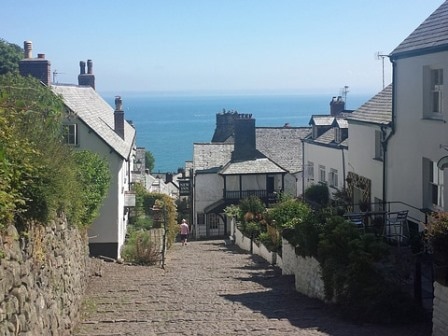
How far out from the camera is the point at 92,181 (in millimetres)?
22297

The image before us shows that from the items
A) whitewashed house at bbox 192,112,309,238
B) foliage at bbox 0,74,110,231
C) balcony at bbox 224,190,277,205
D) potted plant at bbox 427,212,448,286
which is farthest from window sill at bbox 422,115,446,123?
balcony at bbox 224,190,277,205

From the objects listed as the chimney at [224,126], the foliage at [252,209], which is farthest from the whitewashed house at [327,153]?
the chimney at [224,126]

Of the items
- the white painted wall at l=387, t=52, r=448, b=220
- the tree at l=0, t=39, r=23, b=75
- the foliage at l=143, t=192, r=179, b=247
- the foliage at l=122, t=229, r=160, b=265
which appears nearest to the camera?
the white painted wall at l=387, t=52, r=448, b=220

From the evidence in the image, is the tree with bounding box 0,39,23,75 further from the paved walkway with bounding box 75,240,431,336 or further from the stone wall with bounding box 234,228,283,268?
the paved walkway with bounding box 75,240,431,336

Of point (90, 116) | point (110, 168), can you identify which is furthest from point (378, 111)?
point (90, 116)

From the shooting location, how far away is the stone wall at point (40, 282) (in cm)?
859

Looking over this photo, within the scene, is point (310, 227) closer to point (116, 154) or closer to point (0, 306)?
point (0, 306)

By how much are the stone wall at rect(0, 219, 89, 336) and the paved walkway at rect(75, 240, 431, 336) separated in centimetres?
73

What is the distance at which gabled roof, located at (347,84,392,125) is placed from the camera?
23047mm

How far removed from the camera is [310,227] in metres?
16.3

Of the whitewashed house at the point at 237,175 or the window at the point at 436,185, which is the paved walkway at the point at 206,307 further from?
the whitewashed house at the point at 237,175

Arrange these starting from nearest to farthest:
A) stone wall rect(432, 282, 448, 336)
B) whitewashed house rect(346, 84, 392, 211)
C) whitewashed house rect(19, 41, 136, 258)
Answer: stone wall rect(432, 282, 448, 336)
whitewashed house rect(346, 84, 392, 211)
whitewashed house rect(19, 41, 136, 258)

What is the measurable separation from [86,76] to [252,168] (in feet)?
42.5

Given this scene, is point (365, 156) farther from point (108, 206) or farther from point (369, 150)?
point (108, 206)
